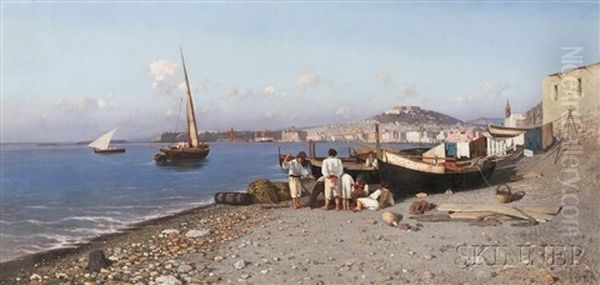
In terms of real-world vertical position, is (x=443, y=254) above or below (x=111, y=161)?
below

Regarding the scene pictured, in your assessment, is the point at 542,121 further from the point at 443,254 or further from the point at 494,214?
the point at 443,254

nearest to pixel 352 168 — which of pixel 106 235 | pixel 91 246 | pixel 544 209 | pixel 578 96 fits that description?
pixel 544 209

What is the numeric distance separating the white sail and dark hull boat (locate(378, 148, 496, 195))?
401cm

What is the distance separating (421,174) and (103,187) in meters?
5.33

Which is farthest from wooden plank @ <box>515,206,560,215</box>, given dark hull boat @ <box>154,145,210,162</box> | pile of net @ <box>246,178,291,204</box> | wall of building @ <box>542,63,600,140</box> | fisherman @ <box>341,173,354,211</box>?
dark hull boat @ <box>154,145,210,162</box>

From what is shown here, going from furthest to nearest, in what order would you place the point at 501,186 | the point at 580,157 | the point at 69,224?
the point at 69,224, the point at 501,186, the point at 580,157

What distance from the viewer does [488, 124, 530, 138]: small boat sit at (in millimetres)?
7633

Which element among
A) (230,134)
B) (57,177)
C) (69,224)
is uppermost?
(230,134)

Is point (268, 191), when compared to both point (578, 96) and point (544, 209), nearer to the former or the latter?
point (544, 209)

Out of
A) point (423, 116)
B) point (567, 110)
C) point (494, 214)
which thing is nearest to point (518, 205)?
point (494, 214)

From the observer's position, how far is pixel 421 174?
7.82 m

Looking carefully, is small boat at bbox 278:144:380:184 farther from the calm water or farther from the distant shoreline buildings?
the distant shoreline buildings

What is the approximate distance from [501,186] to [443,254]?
9.79 feet

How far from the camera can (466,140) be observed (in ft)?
25.5
